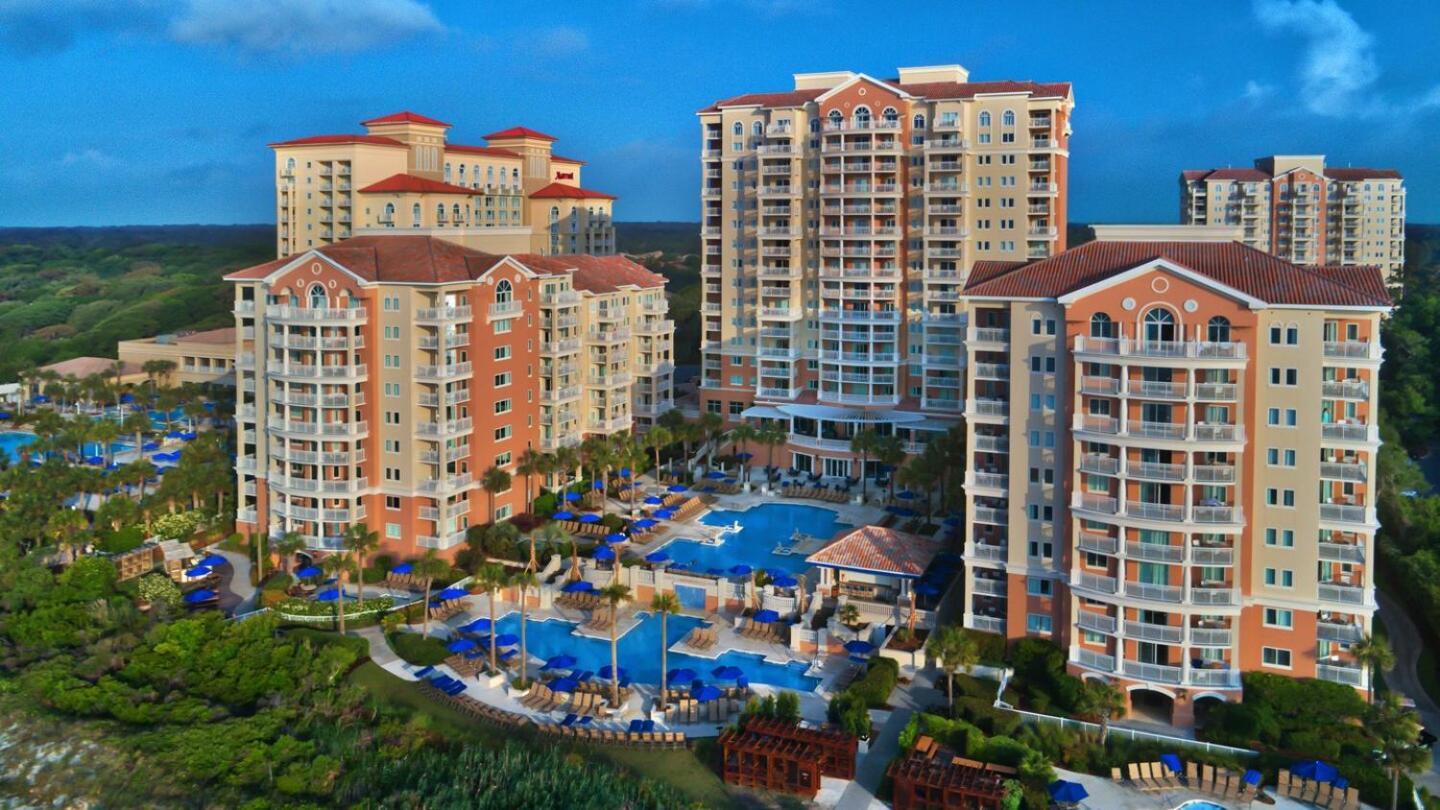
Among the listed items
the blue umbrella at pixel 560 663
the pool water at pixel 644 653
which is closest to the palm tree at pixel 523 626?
the blue umbrella at pixel 560 663

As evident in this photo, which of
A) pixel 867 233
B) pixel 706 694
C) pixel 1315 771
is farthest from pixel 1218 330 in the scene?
pixel 867 233

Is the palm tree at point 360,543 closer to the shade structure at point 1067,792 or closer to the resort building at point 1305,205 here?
the shade structure at point 1067,792

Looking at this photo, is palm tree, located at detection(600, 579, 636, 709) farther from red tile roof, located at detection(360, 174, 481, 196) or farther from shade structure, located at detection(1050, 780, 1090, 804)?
red tile roof, located at detection(360, 174, 481, 196)

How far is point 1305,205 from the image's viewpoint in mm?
99438

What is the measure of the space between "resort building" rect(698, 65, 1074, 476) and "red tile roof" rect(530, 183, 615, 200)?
20.2 m

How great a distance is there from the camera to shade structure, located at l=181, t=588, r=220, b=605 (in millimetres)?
40125

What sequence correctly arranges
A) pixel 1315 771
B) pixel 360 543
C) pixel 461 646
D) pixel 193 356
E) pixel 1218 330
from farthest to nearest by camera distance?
pixel 193 356
pixel 360 543
pixel 461 646
pixel 1218 330
pixel 1315 771

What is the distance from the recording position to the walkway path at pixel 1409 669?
2889 cm

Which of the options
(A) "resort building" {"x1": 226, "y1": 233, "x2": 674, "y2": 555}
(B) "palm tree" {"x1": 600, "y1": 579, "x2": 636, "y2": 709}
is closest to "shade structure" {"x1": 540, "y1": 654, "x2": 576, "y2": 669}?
(B) "palm tree" {"x1": 600, "y1": 579, "x2": 636, "y2": 709}

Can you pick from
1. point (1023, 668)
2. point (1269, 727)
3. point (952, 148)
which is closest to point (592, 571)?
point (1023, 668)

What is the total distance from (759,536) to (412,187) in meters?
33.9

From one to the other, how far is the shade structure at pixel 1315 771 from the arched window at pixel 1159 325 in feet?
36.5

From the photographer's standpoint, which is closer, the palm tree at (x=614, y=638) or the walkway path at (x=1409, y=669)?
the walkway path at (x=1409, y=669)

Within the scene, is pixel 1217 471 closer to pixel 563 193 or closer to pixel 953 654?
pixel 953 654
